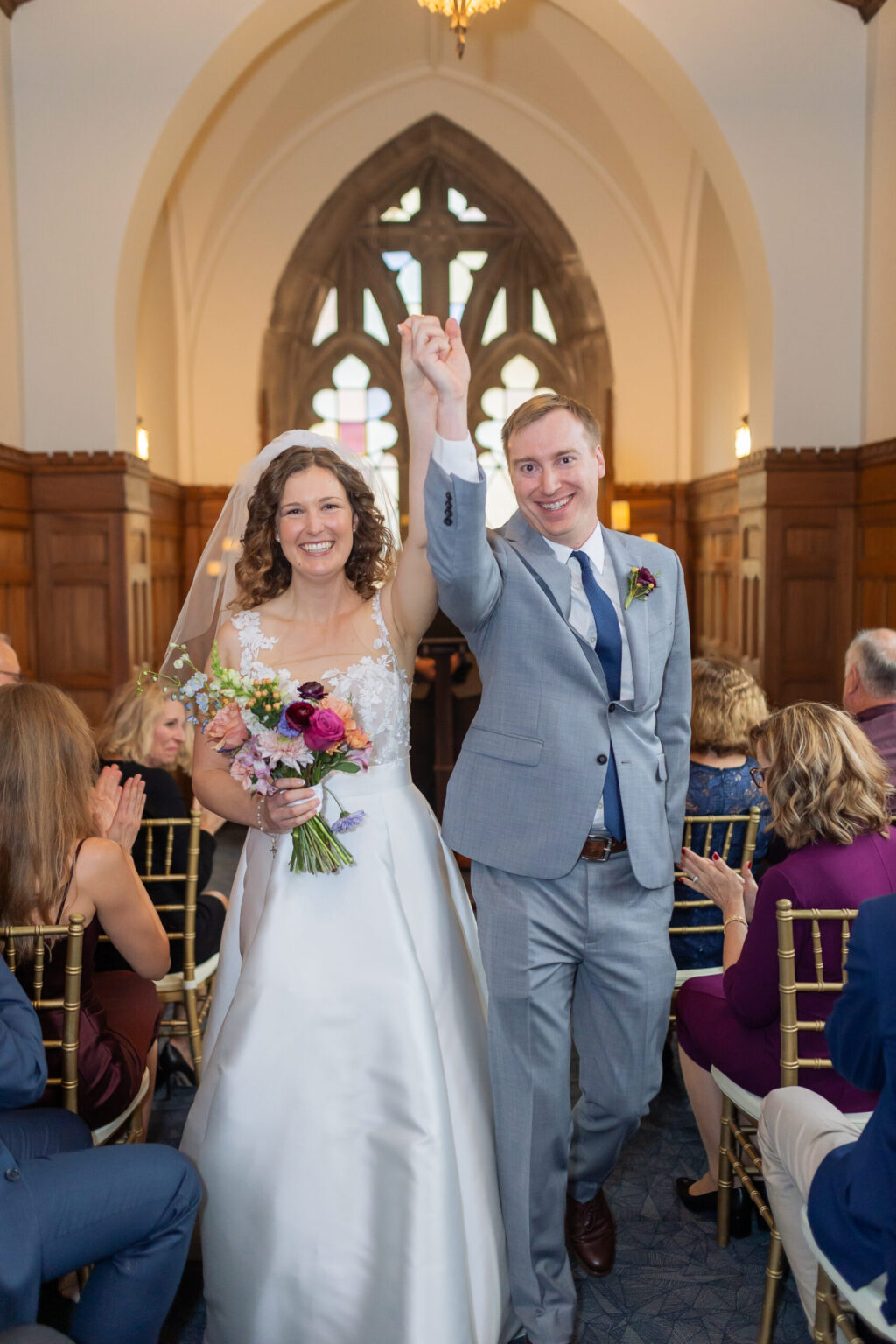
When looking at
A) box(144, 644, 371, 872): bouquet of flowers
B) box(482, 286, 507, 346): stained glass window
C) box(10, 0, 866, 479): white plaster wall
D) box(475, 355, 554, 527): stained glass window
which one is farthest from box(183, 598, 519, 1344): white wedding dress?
box(482, 286, 507, 346): stained glass window

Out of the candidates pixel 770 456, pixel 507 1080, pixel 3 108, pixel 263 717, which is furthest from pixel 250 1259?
pixel 3 108

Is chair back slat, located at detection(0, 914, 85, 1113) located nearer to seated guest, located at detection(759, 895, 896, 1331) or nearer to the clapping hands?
the clapping hands

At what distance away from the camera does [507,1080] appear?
237 centimetres

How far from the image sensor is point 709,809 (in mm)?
3379

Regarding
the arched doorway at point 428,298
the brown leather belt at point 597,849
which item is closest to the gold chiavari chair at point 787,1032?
the brown leather belt at point 597,849

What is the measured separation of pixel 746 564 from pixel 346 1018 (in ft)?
18.0

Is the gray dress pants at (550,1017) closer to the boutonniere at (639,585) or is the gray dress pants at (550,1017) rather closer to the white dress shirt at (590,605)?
the white dress shirt at (590,605)

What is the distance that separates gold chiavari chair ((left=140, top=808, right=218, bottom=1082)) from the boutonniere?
4.66 ft

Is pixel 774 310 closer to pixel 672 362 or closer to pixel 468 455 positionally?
pixel 672 362

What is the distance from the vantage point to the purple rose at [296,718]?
→ 2119 mm

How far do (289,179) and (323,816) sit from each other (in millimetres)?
8597

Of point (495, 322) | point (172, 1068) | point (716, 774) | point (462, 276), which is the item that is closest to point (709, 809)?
point (716, 774)

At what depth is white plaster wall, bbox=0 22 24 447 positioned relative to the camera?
6145 mm

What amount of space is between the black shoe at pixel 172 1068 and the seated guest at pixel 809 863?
191 cm
